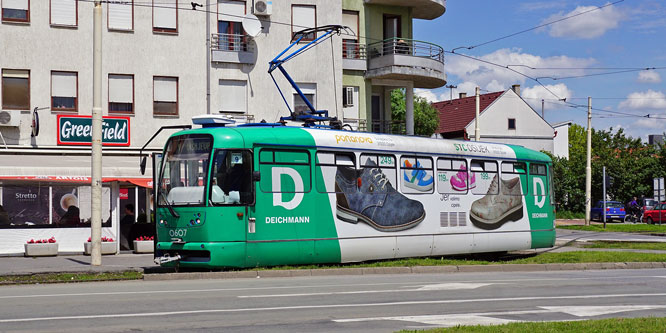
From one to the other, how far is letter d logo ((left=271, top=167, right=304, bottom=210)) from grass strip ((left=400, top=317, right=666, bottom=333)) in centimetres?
973

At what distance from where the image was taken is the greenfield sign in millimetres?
29500

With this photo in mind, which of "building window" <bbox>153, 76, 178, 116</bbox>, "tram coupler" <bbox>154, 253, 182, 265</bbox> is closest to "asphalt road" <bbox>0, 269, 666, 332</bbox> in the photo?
"tram coupler" <bbox>154, 253, 182, 265</bbox>

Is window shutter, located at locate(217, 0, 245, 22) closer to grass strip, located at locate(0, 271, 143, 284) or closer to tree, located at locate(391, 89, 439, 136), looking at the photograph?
grass strip, located at locate(0, 271, 143, 284)

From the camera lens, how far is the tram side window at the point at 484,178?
2439cm

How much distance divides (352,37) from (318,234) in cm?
1858

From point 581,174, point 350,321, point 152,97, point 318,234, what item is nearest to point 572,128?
point 581,174

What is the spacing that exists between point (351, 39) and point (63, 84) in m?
12.5

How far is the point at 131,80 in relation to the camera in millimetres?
31062

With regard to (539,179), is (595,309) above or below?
below

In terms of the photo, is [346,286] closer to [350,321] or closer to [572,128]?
[350,321]

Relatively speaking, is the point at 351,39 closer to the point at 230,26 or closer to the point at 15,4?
the point at 230,26

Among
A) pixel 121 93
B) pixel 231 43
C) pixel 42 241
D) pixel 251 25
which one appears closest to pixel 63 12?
pixel 121 93

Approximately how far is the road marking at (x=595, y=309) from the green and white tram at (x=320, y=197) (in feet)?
26.0

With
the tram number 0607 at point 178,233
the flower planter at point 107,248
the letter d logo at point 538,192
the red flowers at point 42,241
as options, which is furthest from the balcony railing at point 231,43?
the tram number 0607 at point 178,233
